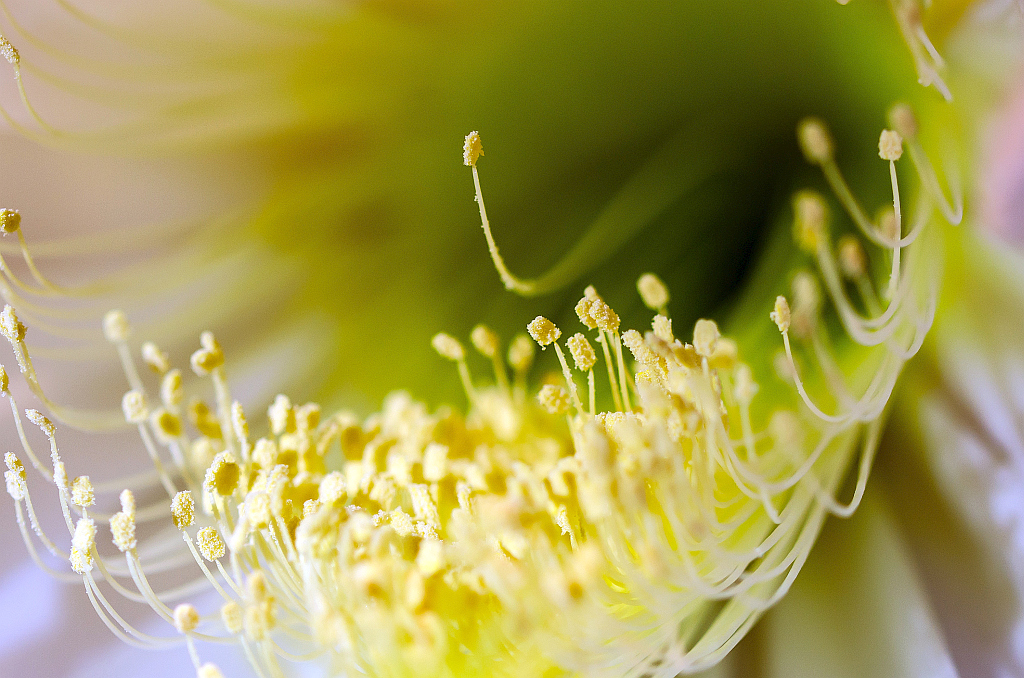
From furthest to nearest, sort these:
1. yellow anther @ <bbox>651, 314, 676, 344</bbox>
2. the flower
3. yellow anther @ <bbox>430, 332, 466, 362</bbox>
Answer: yellow anther @ <bbox>430, 332, 466, 362</bbox> → yellow anther @ <bbox>651, 314, 676, 344</bbox> → the flower

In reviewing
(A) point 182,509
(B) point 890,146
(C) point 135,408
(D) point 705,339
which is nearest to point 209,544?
(A) point 182,509

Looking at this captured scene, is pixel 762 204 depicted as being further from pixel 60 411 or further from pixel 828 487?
pixel 60 411

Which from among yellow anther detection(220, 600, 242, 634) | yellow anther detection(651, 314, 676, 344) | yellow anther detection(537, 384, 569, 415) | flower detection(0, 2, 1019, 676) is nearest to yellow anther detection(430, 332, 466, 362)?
flower detection(0, 2, 1019, 676)

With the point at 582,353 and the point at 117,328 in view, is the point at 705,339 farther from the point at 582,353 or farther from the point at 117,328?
the point at 117,328

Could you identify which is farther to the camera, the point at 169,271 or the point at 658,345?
the point at 169,271

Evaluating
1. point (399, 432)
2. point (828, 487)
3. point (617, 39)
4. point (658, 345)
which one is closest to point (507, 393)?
point (399, 432)

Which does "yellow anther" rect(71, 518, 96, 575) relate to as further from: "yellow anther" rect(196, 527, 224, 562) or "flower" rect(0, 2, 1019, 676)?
"yellow anther" rect(196, 527, 224, 562)

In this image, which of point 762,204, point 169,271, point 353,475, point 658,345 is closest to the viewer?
→ point 658,345

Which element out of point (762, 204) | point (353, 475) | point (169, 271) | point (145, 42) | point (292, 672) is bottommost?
point (292, 672)
